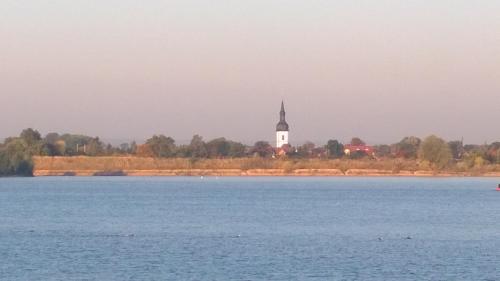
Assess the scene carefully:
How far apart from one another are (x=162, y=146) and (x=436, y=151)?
4878 centimetres

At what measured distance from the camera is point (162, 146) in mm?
181000

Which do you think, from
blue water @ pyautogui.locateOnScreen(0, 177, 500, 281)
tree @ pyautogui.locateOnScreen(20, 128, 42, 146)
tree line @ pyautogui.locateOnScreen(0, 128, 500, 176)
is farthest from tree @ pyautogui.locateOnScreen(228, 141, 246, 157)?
blue water @ pyautogui.locateOnScreen(0, 177, 500, 281)

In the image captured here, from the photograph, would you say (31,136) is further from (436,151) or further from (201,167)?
(436,151)

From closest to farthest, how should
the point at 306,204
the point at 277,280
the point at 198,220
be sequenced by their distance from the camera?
1. the point at 277,280
2. the point at 198,220
3. the point at 306,204

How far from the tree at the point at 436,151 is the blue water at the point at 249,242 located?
73277mm

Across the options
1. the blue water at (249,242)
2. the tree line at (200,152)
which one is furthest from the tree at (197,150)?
the blue water at (249,242)

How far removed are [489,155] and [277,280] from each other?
437 ft

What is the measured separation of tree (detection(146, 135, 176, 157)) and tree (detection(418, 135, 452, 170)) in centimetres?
4224

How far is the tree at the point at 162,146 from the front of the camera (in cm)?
17962

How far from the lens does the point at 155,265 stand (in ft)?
123

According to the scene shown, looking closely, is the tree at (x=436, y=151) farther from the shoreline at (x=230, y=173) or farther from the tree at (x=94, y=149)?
the tree at (x=94, y=149)

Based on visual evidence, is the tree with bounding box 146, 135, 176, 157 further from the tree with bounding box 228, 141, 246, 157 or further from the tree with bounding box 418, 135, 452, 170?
the tree with bounding box 418, 135, 452, 170

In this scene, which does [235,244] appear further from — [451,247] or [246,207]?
[246,207]

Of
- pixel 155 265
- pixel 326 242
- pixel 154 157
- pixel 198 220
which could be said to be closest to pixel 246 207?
pixel 198 220
